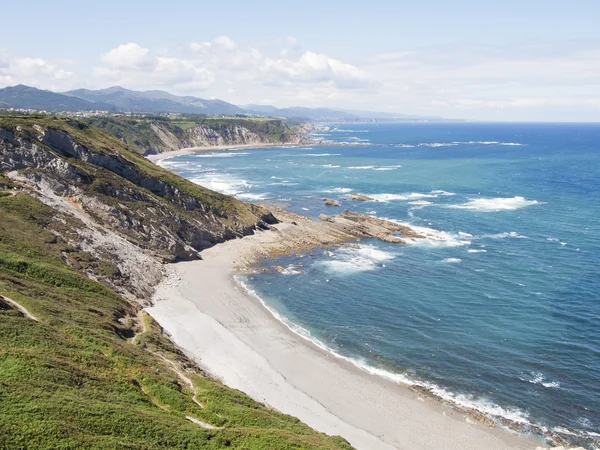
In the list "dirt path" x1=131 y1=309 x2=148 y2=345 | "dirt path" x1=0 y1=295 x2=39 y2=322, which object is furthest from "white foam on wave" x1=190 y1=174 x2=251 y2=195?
"dirt path" x1=0 y1=295 x2=39 y2=322

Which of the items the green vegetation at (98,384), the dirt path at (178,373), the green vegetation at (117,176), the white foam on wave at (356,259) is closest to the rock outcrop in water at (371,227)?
the white foam on wave at (356,259)

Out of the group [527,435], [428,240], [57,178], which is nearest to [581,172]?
[428,240]

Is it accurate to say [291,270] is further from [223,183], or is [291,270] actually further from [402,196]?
[223,183]

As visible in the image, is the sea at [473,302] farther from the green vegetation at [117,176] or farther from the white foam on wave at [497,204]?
the green vegetation at [117,176]

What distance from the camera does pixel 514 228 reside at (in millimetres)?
91250

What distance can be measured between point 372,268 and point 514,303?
2105cm

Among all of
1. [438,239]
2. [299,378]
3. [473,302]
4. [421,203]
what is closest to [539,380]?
[473,302]

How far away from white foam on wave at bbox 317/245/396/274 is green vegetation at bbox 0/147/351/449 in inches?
1279

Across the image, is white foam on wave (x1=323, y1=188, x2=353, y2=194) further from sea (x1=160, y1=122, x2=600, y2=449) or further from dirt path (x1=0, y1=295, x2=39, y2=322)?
dirt path (x1=0, y1=295, x2=39, y2=322)

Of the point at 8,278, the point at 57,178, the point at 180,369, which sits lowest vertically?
the point at 180,369

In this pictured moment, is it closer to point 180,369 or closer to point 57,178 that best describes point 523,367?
point 180,369

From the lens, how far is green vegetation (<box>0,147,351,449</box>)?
22000 mm

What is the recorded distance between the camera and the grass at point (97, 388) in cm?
2188

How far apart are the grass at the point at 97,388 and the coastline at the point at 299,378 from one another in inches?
197
